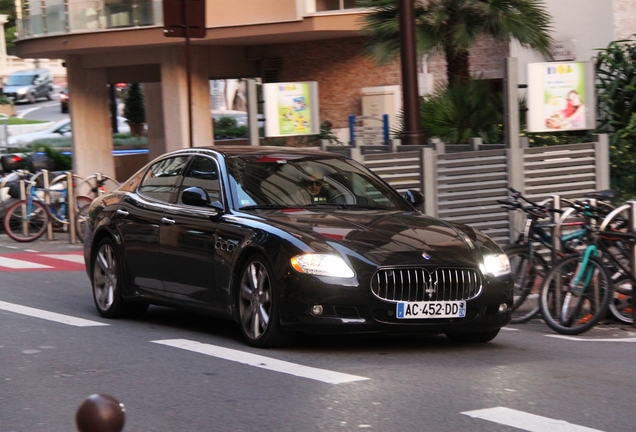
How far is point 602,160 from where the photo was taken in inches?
547

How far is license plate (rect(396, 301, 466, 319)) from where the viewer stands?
8.08m

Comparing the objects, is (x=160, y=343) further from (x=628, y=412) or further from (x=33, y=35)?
(x=33, y=35)

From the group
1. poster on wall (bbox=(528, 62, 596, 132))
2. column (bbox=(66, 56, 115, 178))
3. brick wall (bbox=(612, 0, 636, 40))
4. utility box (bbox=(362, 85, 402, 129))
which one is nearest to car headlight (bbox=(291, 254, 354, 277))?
poster on wall (bbox=(528, 62, 596, 132))

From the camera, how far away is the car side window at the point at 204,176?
9367mm

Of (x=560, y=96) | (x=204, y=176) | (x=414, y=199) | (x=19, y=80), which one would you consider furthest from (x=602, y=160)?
(x=19, y=80)

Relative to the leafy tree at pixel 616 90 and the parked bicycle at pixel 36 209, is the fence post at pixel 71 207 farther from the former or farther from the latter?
the leafy tree at pixel 616 90

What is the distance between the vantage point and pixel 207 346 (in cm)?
865

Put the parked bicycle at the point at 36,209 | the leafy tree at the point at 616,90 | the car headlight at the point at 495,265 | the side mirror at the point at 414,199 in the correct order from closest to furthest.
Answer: the car headlight at the point at 495,265
the side mirror at the point at 414,199
the leafy tree at the point at 616,90
the parked bicycle at the point at 36,209

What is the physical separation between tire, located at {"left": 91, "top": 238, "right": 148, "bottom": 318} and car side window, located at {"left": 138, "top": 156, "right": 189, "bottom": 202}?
598mm

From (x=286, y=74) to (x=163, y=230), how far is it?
70.5 feet

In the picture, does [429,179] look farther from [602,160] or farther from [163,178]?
[163,178]

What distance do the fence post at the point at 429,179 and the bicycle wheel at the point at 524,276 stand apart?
2648 millimetres

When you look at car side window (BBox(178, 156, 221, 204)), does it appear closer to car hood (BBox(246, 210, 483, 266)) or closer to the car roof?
the car roof

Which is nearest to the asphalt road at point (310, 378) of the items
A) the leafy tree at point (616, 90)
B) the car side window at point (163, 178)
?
the car side window at point (163, 178)
